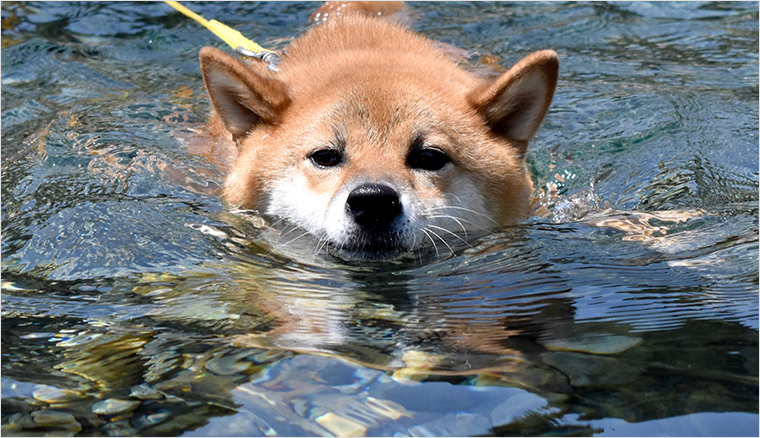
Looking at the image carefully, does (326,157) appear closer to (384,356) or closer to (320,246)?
(320,246)

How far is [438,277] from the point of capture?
373 cm

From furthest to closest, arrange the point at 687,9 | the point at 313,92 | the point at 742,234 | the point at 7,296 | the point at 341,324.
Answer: the point at 687,9
the point at 313,92
the point at 742,234
the point at 7,296
the point at 341,324

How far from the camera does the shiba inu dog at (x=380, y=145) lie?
386 centimetres

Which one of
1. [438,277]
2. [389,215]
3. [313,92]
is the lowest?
[438,277]

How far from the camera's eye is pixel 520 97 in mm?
4492

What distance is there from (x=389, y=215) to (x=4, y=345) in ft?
5.75

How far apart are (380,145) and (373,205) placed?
0.52m

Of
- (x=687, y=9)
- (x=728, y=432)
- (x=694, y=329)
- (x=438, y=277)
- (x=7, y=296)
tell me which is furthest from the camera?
(x=687, y=9)

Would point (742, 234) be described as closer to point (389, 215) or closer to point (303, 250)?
point (389, 215)

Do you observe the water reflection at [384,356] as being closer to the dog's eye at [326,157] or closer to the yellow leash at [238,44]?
the dog's eye at [326,157]

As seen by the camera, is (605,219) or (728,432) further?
(605,219)

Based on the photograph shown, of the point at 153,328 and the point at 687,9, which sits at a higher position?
the point at 687,9

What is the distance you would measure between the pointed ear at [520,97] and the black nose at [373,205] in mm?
1059

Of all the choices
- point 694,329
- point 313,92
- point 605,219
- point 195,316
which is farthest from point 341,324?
point 605,219
